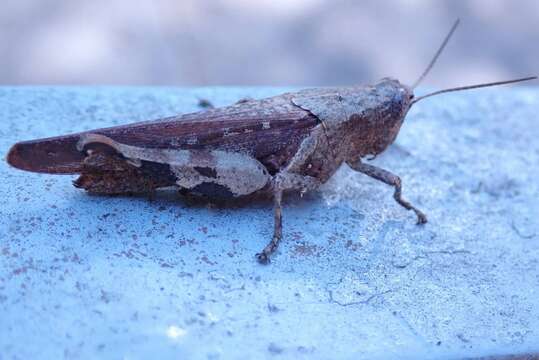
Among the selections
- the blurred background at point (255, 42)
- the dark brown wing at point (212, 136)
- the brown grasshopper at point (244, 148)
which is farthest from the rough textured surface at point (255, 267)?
the blurred background at point (255, 42)

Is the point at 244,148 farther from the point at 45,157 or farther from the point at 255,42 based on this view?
the point at 255,42

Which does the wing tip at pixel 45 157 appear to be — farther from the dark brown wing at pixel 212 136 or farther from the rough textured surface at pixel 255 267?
the rough textured surface at pixel 255 267

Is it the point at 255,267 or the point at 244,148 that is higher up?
the point at 244,148

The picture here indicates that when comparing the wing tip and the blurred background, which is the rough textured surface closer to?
the wing tip

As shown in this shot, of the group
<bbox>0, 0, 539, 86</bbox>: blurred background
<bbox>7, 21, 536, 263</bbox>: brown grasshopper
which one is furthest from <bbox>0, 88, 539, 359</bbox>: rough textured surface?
<bbox>0, 0, 539, 86</bbox>: blurred background

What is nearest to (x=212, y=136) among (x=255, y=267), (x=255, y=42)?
(x=255, y=267)

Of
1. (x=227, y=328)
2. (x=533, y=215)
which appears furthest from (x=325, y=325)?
(x=533, y=215)

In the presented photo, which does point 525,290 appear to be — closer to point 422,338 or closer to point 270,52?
point 422,338
